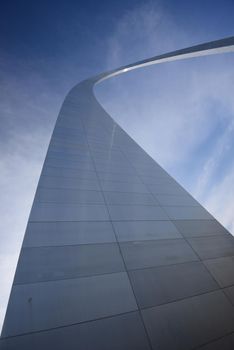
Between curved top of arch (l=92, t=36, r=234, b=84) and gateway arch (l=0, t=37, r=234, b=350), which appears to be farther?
curved top of arch (l=92, t=36, r=234, b=84)

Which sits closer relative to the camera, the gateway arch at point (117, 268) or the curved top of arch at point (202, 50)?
the gateway arch at point (117, 268)

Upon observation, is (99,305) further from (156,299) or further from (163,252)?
(163,252)

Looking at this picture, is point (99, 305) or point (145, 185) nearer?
point (99, 305)

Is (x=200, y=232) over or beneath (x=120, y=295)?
over

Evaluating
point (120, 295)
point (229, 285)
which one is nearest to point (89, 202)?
point (120, 295)

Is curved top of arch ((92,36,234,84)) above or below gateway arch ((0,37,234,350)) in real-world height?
above

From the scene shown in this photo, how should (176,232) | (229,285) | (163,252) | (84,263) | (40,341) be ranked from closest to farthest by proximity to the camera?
(40,341), (84,263), (229,285), (163,252), (176,232)

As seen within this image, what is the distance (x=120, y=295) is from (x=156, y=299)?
0.73 meters

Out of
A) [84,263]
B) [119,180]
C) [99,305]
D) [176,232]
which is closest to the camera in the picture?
[99,305]

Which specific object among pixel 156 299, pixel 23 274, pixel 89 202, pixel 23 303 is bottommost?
pixel 156 299

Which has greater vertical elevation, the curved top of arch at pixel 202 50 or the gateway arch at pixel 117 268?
the curved top of arch at pixel 202 50

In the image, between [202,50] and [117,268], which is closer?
[117,268]

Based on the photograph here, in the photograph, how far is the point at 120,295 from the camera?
394 centimetres

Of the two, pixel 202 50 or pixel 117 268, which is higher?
pixel 202 50
